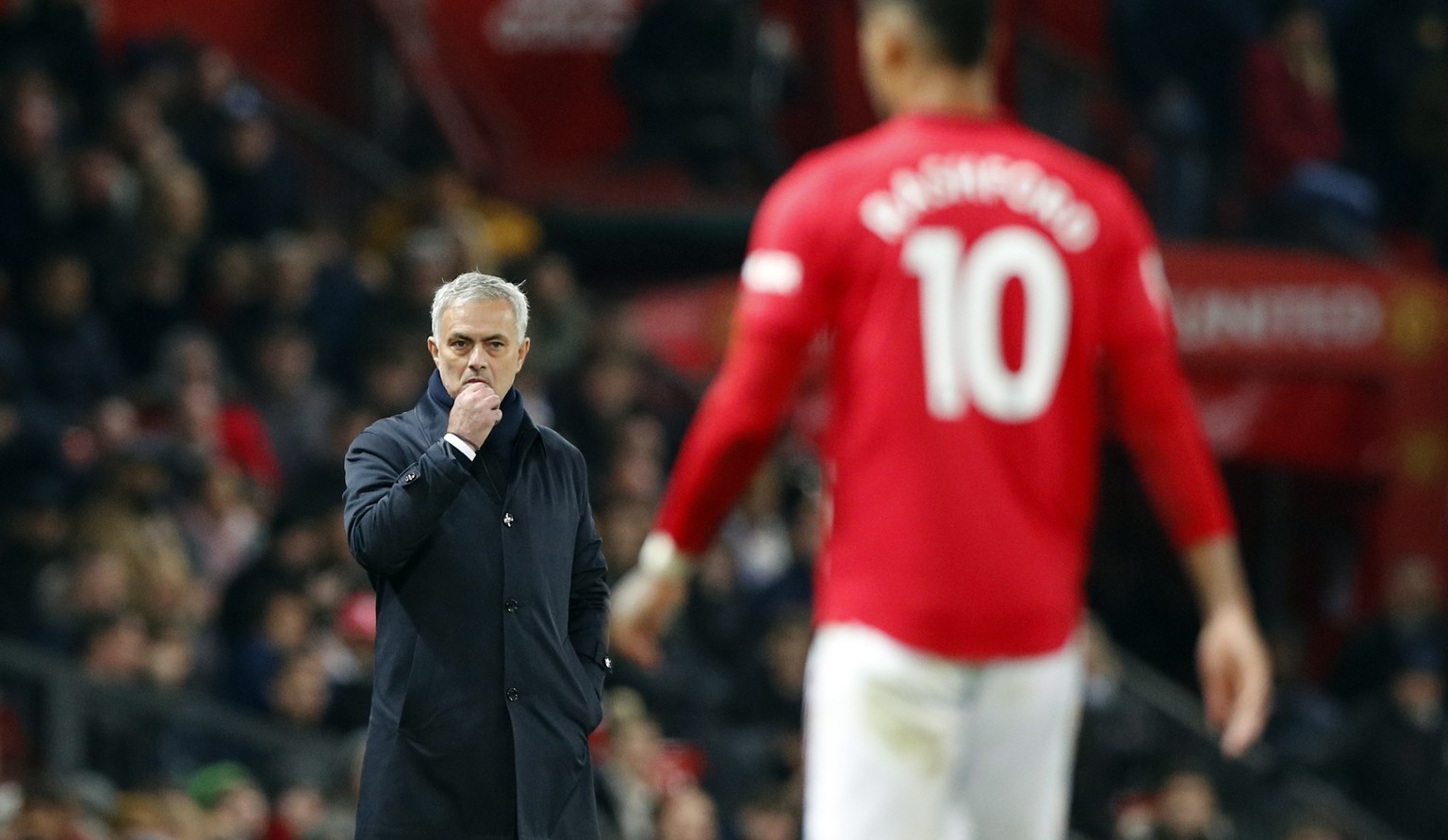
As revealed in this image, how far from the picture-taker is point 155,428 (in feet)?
34.2

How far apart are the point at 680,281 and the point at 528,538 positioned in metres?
11.7

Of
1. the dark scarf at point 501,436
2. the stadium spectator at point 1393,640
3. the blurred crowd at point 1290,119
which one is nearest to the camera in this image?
the dark scarf at point 501,436

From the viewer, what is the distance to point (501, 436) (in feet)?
14.7

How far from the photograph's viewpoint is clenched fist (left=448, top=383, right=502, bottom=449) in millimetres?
4297

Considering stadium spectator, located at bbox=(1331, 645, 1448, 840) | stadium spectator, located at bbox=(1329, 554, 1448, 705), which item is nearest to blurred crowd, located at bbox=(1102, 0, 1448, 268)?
stadium spectator, located at bbox=(1329, 554, 1448, 705)

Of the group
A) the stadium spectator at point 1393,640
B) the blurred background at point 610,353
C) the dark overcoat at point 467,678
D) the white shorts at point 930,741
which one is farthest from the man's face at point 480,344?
the stadium spectator at point 1393,640

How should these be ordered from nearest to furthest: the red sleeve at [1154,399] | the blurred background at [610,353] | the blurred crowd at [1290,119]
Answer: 1. the red sleeve at [1154,399]
2. the blurred background at [610,353]
3. the blurred crowd at [1290,119]

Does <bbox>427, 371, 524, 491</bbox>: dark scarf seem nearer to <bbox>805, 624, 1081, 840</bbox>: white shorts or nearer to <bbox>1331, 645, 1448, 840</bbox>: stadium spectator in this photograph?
<bbox>805, 624, 1081, 840</bbox>: white shorts

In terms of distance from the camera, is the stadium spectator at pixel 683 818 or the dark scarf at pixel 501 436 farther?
the stadium spectator at pixel 683 818

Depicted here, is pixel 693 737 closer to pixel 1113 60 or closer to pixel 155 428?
pixel 155 428

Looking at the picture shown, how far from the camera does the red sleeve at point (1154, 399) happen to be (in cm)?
377

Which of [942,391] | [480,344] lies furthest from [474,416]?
[942,391]

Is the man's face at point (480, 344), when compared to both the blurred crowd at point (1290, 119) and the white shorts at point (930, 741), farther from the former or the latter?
the blurred crowd at point (1290, 119)

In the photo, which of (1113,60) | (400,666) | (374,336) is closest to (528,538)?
(400,666)
